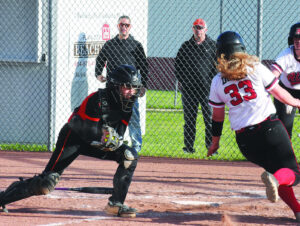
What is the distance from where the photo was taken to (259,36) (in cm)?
959

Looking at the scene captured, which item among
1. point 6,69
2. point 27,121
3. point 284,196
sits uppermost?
point 284,196

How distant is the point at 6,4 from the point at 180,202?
19.3 ft

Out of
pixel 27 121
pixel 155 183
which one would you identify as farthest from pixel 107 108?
pixel 27 121

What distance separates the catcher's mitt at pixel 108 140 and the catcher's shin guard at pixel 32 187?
584 mm

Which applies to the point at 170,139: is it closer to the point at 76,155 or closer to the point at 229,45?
the point at 76,155

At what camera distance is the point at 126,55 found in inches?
383

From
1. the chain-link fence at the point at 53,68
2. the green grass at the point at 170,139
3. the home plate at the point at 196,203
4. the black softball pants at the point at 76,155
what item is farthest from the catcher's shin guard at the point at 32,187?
the green grass at the point at 170,139

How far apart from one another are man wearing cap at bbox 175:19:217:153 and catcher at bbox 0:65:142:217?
4.03 metres

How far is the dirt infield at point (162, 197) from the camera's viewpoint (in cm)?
585

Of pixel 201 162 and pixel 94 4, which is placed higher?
pixel 94 4

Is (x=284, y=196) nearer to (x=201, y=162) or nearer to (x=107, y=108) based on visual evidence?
(x=107, y=108)

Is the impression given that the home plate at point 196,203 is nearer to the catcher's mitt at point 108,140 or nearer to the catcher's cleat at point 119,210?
the catcher's cleat at point 119,210

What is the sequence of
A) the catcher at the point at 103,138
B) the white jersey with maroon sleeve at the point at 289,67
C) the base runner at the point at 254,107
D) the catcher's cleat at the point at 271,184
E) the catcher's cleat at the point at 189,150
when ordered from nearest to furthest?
the catcher's cleat at the point at 271,184
the base runner at the point at 254,107
the catcher at the point at 103,138
the white jersey with maroon sleeve at the point at 289,67
the catcher's cleat at the point at 189,150

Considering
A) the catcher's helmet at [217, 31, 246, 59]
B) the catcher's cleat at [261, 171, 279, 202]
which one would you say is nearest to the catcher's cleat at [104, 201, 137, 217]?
the catcher's cleat at [261, 171, 279, 202]
